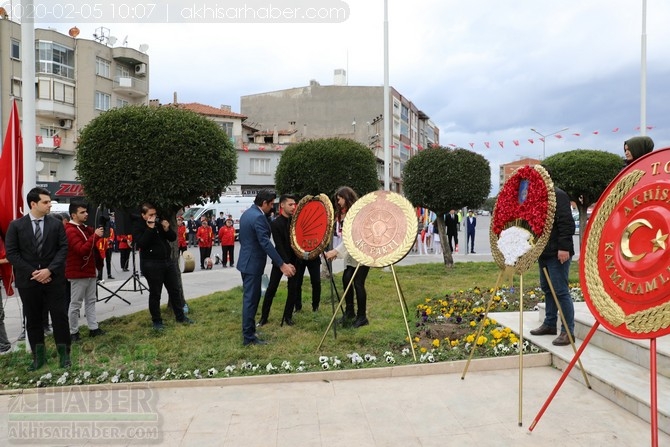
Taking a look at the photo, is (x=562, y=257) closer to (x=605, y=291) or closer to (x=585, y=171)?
(x=605, y=291)

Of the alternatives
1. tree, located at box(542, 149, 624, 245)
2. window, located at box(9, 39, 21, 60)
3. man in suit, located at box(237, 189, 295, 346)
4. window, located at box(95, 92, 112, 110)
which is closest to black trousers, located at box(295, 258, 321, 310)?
man in suit, located at box(237, 189, 295, 346)

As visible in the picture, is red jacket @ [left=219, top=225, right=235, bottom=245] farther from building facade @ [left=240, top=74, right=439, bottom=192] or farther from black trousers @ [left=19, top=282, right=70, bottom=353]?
building facade @ [left=240, top=74, right=439, bottom=192]

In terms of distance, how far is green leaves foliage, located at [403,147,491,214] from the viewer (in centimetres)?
1280

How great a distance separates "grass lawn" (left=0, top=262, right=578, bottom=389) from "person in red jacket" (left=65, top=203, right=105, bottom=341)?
324 millimetres

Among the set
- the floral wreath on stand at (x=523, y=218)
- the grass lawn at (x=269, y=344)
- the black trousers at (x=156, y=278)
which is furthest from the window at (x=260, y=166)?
the floral wreath on stand at (x=523, y=218)

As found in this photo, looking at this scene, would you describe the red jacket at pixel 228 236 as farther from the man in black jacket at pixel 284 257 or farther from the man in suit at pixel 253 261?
the man in suit at pixel 253 261

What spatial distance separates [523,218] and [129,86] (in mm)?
42643

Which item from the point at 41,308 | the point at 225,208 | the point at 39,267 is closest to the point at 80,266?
the point at 41,308

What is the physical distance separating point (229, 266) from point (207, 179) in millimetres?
10060

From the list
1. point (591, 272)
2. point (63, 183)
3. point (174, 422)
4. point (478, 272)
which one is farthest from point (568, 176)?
point (63, 183)

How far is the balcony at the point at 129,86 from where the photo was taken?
1608 inches

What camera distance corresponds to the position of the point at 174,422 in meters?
4.13

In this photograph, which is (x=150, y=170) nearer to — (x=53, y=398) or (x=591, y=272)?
(x=53, y=398)

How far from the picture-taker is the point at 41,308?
555 centimetres
